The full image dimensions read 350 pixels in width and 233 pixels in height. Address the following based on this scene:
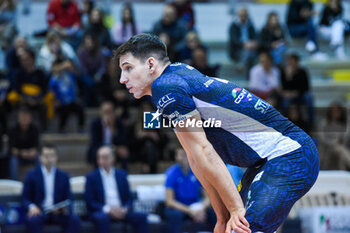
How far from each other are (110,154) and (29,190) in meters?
1.41

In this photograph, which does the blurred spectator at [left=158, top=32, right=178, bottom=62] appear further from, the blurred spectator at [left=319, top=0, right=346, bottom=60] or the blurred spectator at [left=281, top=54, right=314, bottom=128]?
the blurred spectator at [left=319, top=0, right=346, bottom=60]

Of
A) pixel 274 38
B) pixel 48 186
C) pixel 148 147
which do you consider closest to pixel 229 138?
pixel 48 186

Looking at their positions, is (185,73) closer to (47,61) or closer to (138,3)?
(47,61)

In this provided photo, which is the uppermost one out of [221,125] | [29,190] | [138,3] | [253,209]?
[138,3]

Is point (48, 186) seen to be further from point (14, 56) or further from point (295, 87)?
point (295, 87)

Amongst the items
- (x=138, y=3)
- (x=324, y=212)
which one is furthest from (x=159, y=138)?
(x=138, y=3)

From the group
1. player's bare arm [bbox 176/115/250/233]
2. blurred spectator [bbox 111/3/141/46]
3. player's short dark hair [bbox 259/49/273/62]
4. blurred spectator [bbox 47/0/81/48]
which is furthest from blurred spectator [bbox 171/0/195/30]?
player's bare arm [bbox 176/115/250/233]

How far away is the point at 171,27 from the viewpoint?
45.0ft

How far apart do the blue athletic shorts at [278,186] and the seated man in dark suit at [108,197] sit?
5799 mm

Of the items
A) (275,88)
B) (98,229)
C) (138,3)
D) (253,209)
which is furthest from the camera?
(138,3)

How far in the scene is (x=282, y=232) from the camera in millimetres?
9766

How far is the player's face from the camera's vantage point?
412 centimetres

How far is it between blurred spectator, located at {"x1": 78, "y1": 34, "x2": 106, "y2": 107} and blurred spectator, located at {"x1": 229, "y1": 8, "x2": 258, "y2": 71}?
332 cm

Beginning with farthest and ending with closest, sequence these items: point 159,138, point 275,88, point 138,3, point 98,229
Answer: point 138,3
point 275,88
point 159,138
point 98,229
